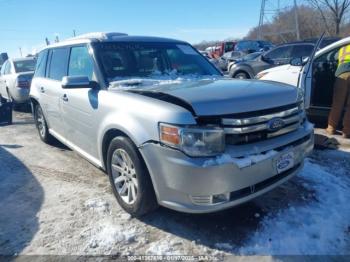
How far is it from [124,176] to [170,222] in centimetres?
65

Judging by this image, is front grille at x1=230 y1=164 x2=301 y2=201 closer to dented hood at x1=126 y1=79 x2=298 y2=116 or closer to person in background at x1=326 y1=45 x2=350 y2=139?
dented hood at x1=126 y1=79 x2=298 y2=116

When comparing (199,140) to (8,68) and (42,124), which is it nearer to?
(42,124)

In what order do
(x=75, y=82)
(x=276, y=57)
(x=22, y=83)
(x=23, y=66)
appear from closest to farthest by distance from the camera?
1. (x=75, y=82)
2. (x=22, y=83)
3. (x=23, y=66)
4. (x=276, y=57)

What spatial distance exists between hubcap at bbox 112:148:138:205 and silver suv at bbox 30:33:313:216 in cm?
1

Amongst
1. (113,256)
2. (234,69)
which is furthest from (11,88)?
(113,256)

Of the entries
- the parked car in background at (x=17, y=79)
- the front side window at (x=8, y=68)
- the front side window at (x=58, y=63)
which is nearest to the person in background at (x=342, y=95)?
the front side window at (x=58, y=63)

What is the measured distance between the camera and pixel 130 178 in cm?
321

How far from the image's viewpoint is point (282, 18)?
43250 mm

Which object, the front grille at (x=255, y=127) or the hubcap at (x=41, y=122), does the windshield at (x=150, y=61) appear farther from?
the hubcap at (x=41, y=122)

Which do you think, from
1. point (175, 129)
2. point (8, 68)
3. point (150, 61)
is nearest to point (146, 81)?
→ point (150, 61)

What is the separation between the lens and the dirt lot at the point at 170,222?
2.86m

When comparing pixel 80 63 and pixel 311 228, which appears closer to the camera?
pixel 311 228

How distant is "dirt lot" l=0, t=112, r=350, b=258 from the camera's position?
2.86 meters

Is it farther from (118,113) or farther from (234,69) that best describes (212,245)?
(234,69)
